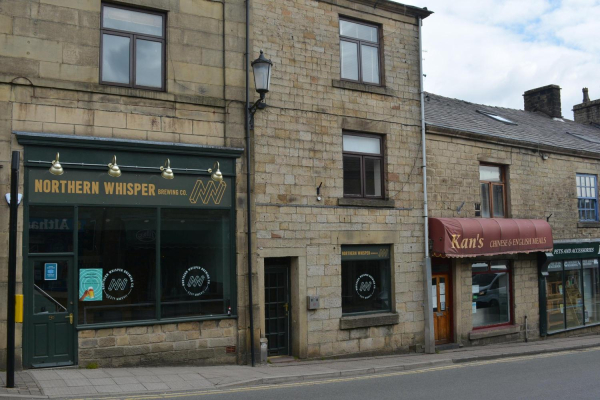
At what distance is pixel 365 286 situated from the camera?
15992 mm

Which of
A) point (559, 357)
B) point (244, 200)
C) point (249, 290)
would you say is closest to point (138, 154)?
point (244, 200)

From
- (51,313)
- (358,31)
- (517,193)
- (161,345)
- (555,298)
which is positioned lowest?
(161,345)

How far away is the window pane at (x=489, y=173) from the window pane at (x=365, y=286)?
4874 mm

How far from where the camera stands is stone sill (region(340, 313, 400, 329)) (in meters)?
15.2

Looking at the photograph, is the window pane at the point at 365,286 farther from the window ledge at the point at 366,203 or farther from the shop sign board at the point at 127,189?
the shop sign board at the point at 127,189

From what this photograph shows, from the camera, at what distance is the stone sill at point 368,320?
15219 mm

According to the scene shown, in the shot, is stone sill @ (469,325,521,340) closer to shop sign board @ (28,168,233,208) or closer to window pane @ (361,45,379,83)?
window pane @ (361,45,379,83)

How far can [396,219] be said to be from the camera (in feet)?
53.8

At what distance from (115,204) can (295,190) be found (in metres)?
4.28

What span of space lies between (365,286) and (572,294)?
31.5ft

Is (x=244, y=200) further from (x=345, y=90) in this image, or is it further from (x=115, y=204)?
(x=345, y=90)

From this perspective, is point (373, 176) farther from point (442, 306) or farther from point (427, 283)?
point (442, 306)

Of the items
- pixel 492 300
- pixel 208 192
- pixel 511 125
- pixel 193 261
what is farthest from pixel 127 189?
pixel 511 125

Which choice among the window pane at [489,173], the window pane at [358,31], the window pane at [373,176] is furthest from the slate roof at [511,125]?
the window pane at [358,31]
